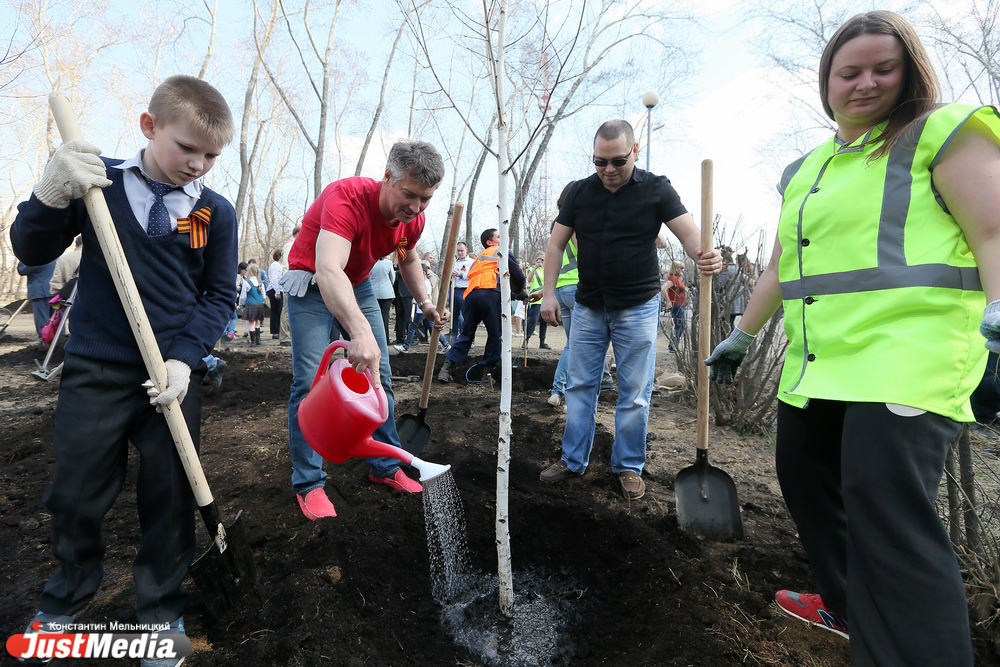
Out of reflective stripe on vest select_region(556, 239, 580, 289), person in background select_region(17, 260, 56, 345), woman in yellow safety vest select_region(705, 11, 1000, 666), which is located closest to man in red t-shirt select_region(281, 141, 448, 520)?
woman in yellow safety vest select_region(705, 11, 1000, 666)

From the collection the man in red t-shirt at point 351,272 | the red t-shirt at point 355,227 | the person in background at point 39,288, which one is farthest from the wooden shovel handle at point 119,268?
the person in background at point 39,288

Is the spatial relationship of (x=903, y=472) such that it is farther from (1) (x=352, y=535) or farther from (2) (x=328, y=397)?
(1) (x=352, y=535)

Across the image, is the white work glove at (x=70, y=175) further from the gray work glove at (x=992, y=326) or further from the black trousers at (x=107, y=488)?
the gray work glove at (x=992, y=326)

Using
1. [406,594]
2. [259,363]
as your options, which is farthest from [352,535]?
[259,363]

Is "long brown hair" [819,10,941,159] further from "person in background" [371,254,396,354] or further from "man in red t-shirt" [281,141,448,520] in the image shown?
"person in background" [371,254,396,354]

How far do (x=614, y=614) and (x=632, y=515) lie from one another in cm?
61

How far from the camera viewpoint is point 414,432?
3250 mm

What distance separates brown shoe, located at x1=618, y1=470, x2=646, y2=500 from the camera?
2879 mm

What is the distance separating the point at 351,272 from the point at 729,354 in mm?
1655

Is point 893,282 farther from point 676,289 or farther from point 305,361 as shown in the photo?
point 676,289

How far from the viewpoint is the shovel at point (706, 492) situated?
2410 millimetres

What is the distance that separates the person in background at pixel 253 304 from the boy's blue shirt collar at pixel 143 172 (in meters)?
8.32

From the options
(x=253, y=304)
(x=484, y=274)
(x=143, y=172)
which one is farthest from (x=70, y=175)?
(x=253, y=304)

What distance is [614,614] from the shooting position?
2.10m
